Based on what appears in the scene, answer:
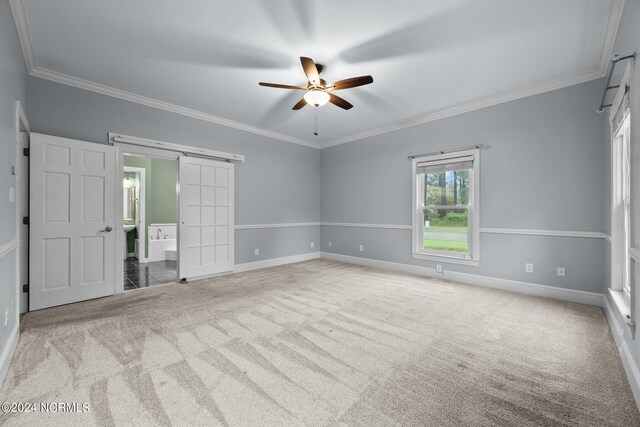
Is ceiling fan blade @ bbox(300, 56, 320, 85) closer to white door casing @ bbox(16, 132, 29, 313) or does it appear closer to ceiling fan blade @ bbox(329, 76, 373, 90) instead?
ceiling fan blade @ bbox(329, 76, 373, 90)

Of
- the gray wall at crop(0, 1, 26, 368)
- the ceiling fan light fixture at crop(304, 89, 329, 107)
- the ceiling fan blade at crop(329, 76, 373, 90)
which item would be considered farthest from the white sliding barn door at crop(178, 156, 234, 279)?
the ceiling fan blade at crop(329, 76, 373, 90)

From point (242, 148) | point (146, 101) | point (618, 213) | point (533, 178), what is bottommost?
point (618, 213)

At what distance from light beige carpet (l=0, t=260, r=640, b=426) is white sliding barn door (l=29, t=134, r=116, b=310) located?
12.2 inches

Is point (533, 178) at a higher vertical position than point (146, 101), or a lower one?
lower

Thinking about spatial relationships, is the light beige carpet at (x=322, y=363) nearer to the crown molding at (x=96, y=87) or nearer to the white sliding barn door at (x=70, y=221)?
the white sliding barn door at (x=70, y=221)

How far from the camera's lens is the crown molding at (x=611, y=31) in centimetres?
212

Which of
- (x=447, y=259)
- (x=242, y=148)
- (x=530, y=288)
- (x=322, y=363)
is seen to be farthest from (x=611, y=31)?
(x=242, y=148)

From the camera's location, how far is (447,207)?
14.4 feet

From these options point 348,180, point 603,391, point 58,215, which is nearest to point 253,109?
point 348,180

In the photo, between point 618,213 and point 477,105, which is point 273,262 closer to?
point 477,105

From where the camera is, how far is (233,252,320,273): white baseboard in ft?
16.3

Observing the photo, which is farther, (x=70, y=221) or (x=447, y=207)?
(x=447, y=207)

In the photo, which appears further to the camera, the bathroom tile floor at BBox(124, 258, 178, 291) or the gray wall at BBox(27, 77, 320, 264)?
the bathroom tile floor at BBox(124, 258, 178, 291)

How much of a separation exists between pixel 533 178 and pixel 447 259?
162 cm
